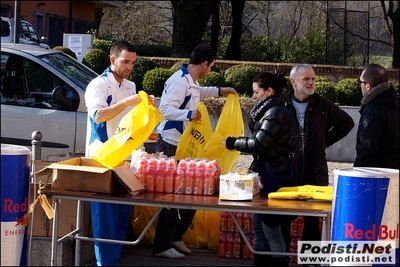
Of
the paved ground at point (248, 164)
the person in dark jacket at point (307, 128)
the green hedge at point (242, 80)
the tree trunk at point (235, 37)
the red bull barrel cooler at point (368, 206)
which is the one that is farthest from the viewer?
the tree trunk at point (235, 37)

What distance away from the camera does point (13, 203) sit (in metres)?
4.32

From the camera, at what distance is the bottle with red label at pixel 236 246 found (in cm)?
654

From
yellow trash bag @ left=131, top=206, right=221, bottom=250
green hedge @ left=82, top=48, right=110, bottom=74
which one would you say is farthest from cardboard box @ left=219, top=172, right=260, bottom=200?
green hedge @ left=82, top=48, right=110, bottom=74

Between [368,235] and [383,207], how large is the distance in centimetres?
20

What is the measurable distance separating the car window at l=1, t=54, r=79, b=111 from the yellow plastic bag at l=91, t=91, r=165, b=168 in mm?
3064

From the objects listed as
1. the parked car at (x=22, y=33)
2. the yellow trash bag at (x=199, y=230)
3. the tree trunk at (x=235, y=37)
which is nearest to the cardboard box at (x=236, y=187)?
the yellow trash bag at (x=199, y=230)

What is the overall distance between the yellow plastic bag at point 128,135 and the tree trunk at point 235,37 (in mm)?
19900

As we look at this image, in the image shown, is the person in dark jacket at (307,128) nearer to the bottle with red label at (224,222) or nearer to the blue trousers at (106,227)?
the bottle with red label at (224,222)

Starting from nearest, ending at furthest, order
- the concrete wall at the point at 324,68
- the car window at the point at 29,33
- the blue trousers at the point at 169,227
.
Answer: the blue trousers at the point at 169,227 < the concrete wall at the point at 324,68 < the car window at the point at 29,33

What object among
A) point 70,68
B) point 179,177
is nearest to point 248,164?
point 70,68

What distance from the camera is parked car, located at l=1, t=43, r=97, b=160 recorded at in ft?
26.2

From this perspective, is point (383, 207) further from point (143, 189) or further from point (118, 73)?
point (118, 73)

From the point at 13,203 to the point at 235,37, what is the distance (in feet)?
71.1

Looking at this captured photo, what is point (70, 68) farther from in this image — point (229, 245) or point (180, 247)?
point (229, 245)
